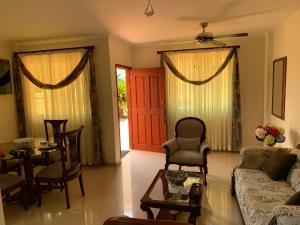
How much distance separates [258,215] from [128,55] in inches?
175

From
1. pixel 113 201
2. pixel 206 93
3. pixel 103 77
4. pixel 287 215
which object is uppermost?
pixel 103 77

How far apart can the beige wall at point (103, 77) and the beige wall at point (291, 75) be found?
10.1 ft

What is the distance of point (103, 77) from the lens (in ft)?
15.1

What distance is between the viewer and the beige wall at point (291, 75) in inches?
132

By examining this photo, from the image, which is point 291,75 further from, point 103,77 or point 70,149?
point 70,149

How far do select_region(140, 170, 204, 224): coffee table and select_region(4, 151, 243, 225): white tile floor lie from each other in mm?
423

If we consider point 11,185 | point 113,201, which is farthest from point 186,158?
point 11,185

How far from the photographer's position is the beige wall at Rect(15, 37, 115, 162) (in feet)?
14.8

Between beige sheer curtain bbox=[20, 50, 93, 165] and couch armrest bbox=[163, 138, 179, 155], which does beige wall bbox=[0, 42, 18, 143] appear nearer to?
beige sheer curtain bbox=[20, 50, 93, 165]

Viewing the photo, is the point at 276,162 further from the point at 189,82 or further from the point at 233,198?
the point at 189,82

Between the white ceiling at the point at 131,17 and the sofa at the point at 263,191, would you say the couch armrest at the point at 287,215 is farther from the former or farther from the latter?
the white ceiling at the point at 131,17

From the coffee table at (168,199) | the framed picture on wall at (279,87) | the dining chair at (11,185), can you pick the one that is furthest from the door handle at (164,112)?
the dining chair at (11,185)

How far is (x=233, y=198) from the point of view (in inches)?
127

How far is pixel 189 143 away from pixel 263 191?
5.58 ft
